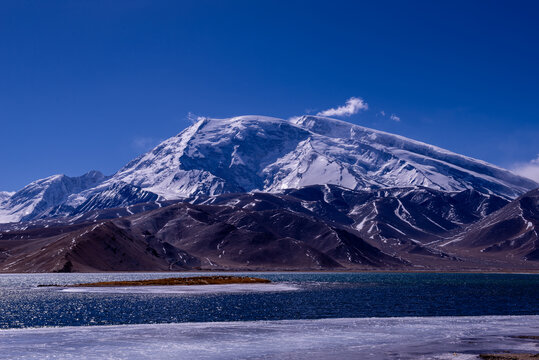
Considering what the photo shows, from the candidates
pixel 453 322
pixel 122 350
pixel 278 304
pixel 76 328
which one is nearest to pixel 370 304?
pixel 278 304

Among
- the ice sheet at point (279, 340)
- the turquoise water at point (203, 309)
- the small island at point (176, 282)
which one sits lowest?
the small island at point (176, 282)

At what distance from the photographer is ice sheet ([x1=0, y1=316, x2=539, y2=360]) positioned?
138ft

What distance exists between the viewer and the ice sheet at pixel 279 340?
1660 inches

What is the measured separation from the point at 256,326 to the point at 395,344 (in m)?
17.6

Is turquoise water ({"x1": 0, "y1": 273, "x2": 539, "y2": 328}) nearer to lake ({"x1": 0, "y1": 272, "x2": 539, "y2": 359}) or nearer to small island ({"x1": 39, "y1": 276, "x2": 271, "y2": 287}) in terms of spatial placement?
lake ({"x1": 0, "y1": 272, "x2": 539, "y2": 359})

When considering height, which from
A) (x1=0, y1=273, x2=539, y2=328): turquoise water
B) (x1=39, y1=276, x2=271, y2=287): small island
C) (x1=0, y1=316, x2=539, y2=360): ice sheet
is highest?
(x1=0, y1=316, x2=539, y2=360): ice sheet

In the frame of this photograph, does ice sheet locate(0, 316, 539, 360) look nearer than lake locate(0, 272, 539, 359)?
Yes

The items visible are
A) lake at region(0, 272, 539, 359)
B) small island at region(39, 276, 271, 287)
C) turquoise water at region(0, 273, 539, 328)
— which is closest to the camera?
lake at region(0, 272, 539, 359)

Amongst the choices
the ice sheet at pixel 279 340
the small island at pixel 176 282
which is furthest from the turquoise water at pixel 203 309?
the small island at pixel 176 282

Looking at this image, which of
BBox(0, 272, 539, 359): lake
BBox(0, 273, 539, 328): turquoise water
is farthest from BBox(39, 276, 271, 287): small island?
BBox(0, 272, 539, 359): lake

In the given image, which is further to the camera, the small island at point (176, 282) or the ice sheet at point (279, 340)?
the small island at point (176, 282)

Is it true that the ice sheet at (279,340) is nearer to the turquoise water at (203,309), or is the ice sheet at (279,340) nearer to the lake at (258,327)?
the lake at (258,327)

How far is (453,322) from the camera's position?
64.4 metres

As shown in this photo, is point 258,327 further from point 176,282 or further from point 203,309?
point 176,282
